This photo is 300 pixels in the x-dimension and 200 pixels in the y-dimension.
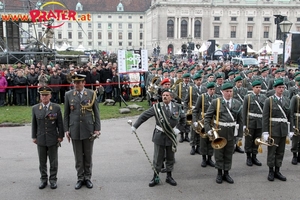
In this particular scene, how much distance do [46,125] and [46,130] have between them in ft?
0.31

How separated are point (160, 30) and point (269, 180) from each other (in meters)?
85.9

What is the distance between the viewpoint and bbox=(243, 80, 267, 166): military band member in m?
8.09

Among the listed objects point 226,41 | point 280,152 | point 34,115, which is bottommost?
point 280,152

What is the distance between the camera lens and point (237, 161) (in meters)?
8.31

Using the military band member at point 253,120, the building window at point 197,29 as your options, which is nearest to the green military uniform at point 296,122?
the military band member at point 253,120

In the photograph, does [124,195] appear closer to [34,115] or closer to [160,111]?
[160,111]

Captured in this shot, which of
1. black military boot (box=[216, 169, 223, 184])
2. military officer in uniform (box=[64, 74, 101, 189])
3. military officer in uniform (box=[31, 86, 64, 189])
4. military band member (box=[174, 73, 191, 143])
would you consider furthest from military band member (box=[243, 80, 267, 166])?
military officer in uniform (box=[31, 86, 64, 189])

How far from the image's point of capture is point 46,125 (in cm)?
652

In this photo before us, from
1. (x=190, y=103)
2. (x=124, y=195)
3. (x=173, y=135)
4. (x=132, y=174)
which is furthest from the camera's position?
(x=190, y=103)

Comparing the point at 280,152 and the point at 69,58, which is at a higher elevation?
the point at 69,58

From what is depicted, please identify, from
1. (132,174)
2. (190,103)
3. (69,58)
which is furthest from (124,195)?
(69,58)

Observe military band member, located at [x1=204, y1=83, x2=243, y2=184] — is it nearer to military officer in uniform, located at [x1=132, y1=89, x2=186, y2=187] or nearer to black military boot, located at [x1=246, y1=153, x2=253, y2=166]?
military officer in uniform, located at [x1=132, y1=89, x2=186, y2=187]

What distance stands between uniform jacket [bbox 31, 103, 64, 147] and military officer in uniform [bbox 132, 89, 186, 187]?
157cm

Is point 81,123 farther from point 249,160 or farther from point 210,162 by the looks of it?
point 249,160
